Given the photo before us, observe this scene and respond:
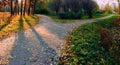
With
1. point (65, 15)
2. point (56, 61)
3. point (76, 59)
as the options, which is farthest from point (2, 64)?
point (65, 15)

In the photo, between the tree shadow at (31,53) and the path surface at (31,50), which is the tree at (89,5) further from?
the tree shadow at (31,53)

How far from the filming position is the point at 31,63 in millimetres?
12219

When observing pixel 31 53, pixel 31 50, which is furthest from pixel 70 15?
pixel 31 53

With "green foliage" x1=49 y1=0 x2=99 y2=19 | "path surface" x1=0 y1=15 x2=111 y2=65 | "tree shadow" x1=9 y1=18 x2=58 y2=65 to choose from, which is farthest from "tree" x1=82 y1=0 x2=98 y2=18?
"tree shadow" x1=9 y1=18 x2=58 y2=65

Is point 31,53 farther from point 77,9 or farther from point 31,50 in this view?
point 77,9

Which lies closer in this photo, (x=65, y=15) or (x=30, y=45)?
(x=30, y=45)

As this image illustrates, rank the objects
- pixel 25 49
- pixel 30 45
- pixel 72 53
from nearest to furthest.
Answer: pixel 72 53 → pixel 25 49 → pixel 30 45

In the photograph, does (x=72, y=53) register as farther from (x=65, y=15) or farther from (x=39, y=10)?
(x=39, y=10)

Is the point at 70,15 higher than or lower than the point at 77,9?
lower

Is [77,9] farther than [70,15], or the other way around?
[77,9]

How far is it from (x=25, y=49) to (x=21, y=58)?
7.15ft

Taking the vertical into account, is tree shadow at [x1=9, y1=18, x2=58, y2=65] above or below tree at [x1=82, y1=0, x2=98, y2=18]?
below

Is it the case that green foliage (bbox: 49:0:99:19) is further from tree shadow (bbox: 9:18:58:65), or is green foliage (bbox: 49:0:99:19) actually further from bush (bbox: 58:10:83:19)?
tree shadow (bbox: 9:18:58:65)

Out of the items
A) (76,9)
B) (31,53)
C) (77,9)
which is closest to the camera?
(31,53)
